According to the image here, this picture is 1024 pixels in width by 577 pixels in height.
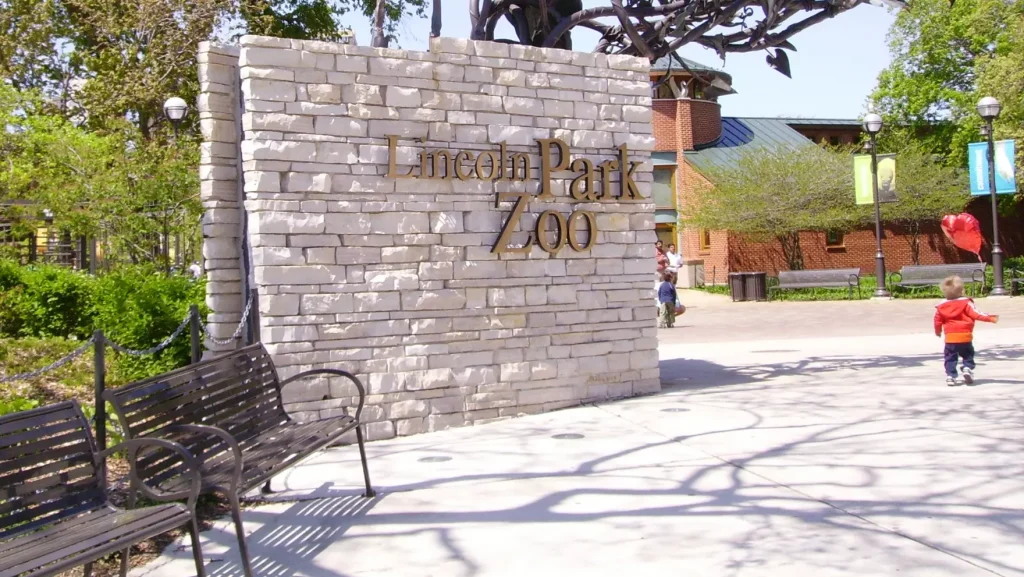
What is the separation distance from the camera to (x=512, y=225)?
8.03 metres

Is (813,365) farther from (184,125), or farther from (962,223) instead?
(184,125)

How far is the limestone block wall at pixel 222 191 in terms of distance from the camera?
24.3 feet

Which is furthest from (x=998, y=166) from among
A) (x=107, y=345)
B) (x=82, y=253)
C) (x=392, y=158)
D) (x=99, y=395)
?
(x=82, y=253)

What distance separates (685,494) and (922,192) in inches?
1278

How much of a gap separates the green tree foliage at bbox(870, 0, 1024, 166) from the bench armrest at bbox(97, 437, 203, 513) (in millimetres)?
37287

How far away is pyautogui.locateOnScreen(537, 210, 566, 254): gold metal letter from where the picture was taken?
825cm

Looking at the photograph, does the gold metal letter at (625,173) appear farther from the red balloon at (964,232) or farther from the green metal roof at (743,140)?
the green metal roof at (743,140)

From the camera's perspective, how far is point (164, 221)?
1585 cm

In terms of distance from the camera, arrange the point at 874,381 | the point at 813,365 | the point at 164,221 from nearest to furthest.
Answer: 1. the point at 874,381
2. the point at 813,365
3. the point at 164,221

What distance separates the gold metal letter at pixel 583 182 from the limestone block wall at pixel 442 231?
0.08 meters

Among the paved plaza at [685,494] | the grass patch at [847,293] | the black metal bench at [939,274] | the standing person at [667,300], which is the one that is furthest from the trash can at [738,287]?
the paved plaza at [685,494]

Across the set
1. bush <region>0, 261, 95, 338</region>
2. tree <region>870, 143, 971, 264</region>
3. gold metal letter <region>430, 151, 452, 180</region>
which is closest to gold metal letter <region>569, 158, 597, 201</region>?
gold metal letter <region>430, 151, 452, 180</region>

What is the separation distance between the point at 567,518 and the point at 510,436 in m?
2.33

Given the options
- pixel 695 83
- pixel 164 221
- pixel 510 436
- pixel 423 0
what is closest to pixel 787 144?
A: pixel 695 83
